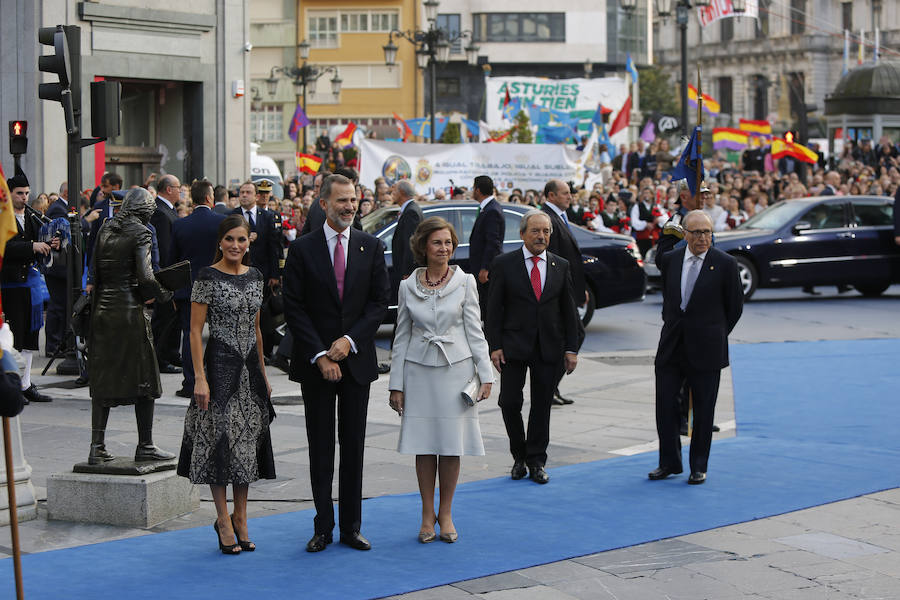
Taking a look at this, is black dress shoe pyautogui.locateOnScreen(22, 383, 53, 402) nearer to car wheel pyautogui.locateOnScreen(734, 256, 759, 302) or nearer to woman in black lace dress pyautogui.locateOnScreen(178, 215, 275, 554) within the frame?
woman in black lace dress pyautogui.locateOnScreen(178, 215, 275, 554)

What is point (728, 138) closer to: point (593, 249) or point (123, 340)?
point (593, 249)

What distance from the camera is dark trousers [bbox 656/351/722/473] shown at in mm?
8922

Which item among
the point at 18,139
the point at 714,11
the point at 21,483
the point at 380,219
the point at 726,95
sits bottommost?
the point at 21,483

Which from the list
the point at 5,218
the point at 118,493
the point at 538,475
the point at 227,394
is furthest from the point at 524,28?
the point at 5,218

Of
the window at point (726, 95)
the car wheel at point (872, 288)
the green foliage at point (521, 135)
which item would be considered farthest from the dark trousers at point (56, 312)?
the window at point (726, 95)

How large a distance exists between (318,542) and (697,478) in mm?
2821

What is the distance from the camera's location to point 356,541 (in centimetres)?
723

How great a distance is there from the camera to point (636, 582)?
6602 millimetres

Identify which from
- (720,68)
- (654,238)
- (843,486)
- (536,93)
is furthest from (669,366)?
(720,68)

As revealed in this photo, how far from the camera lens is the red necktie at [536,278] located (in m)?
9.15

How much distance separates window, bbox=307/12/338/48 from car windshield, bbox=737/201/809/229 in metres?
50.1

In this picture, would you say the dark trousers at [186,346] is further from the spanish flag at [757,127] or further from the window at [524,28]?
the window at [524,28]

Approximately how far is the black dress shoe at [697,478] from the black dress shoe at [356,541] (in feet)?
8.27

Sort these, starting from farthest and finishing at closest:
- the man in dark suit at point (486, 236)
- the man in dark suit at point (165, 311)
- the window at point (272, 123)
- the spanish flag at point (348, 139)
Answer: the window at point (272, 123)
the spanish flag at point (348, 139)
the man in dark suit at point (486, 236)
the man in dark suit at point (165, 311)
